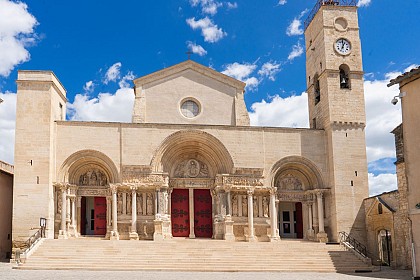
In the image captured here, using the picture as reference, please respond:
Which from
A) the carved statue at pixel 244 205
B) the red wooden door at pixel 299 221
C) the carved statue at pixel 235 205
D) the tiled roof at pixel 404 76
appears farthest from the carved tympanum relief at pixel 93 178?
the tiled roof at pixel 404 76

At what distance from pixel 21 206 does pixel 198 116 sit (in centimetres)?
968

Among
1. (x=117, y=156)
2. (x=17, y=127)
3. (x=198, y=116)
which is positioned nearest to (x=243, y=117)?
(x=198, y=116)

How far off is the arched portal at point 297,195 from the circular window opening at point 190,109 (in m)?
4.95

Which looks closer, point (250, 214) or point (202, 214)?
point (250, 214)

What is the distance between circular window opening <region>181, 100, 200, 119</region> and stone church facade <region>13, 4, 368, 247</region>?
0.19 ft

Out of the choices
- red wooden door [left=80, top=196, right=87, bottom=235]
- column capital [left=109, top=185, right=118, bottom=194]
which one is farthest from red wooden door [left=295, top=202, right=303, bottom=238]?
red wooden door [left=80, top=196, right=87, bottom=235]

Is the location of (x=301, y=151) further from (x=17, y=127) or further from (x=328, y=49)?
(x=17, y=127)

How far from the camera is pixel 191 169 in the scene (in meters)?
29.0

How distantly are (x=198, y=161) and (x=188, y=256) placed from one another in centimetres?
697

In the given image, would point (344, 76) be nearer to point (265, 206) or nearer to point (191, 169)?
point (265, 206)

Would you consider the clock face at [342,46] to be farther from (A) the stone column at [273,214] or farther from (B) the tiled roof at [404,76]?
(B) the tiled roof at [404,76]

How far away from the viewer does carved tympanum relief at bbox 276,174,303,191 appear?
29297 millimetres

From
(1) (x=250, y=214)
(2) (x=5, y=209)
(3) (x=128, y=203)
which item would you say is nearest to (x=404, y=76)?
(1) (x=250, y=214)

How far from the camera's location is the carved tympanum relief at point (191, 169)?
28889mm
